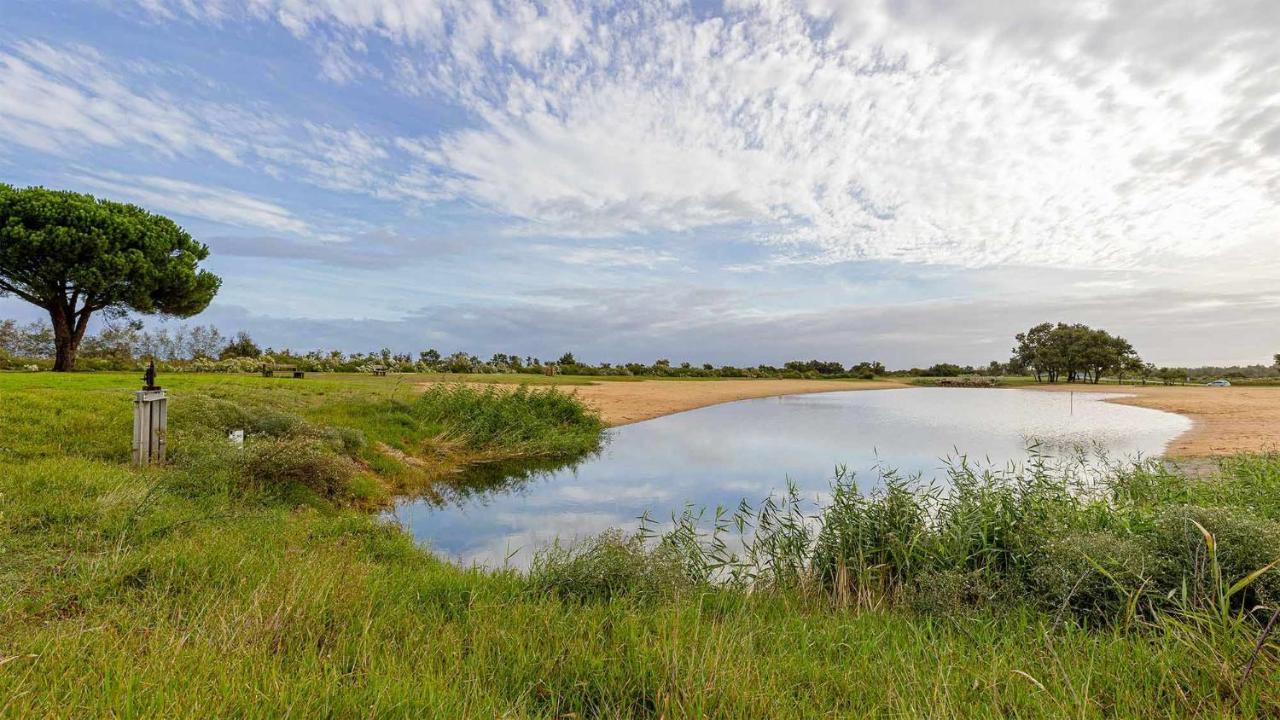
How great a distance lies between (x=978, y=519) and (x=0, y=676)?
24.3 feet

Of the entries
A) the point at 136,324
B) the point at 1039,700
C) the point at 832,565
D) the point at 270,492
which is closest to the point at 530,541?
the point at 270,492

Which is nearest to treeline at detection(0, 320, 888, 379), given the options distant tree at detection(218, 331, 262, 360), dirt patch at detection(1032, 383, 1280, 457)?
distant tree at detection(218, 331, 262, 360)

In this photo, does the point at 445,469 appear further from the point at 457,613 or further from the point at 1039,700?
the point at 1039,700

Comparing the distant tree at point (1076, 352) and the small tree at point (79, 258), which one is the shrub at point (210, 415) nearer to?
the small tree at point (79, 258)

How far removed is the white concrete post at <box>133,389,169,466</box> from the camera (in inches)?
305

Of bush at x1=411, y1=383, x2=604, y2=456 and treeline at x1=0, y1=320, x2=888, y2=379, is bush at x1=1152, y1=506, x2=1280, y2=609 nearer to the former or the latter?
bush at x1=411, y1=383, x2=604, y2=456

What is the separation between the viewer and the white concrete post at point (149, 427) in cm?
775

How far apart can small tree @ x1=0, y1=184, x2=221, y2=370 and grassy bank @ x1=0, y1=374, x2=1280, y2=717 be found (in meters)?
22.0

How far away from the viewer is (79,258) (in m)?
24.5

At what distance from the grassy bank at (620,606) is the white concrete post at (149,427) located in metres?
0.41

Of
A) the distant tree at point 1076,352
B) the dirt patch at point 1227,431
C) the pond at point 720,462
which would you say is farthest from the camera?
the distant tree at point 1076,352

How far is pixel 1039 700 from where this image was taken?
2559 mm

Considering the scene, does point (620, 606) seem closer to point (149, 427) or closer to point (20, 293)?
point (149, 427)

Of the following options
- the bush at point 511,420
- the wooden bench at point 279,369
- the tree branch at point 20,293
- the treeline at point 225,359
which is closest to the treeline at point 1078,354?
the treeline at point 225,359
